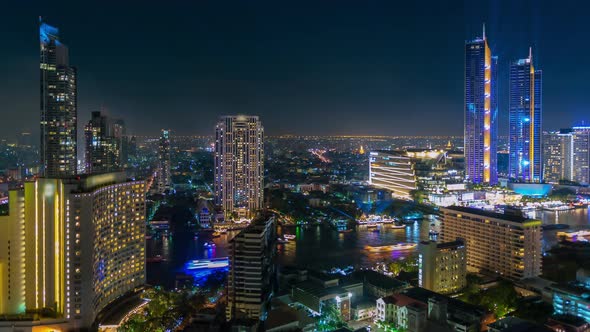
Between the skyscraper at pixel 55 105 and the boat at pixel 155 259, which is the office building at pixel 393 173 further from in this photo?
the skyscraper at pixel 55 105

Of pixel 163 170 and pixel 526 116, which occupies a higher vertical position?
pixel 526 116

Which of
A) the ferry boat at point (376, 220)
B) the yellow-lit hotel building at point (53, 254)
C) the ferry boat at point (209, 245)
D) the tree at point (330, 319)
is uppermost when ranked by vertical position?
the yellow-lit hotel building at point (53, 254)

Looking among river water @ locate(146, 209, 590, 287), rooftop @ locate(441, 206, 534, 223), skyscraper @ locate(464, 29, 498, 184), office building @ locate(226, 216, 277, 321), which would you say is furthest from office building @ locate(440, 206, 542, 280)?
skyscraper @ locate(464, 29, 498, 184)

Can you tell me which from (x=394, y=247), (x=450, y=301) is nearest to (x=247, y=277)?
(x=450, y=301)

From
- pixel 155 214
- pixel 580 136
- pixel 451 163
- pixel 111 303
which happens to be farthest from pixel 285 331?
pixel 580 136

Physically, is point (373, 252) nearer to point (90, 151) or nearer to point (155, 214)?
point (155, 214)

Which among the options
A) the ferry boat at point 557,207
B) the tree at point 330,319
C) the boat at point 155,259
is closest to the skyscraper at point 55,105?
the boat at point 155,259

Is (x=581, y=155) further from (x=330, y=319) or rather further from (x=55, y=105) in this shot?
(x=55, y=105)
